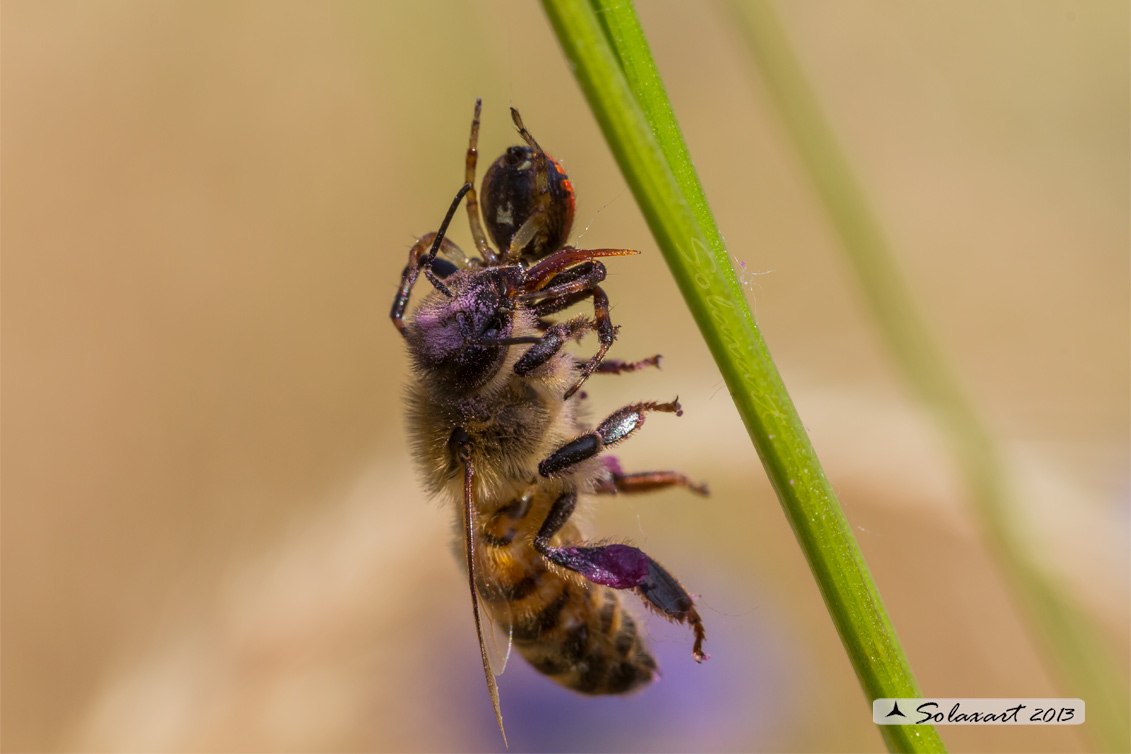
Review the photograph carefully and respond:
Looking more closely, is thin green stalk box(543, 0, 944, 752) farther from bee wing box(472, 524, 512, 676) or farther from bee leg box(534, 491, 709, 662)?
bee wing box(472, 524, 512, 676)

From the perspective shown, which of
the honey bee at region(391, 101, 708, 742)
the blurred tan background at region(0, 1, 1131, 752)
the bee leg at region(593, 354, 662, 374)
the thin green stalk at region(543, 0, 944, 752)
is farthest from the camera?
the blurred tan background at region(0, 1, 1131, 752)

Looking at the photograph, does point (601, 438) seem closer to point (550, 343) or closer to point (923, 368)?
point (550, 343)

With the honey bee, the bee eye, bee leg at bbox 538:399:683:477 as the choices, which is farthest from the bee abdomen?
the bee eye

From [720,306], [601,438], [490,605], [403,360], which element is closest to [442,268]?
[601,438]

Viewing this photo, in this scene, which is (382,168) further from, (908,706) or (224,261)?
(908,706)

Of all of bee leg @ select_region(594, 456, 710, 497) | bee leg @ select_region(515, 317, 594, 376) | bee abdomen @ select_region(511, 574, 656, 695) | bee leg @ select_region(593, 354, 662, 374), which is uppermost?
bee leg @ select_region(515, 317, 594, 376)
